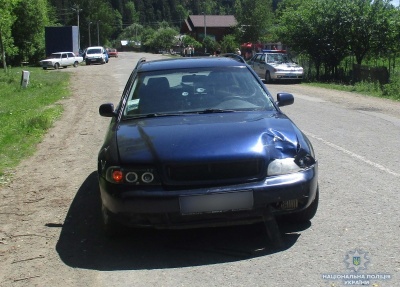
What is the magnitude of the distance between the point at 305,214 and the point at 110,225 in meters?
1.70

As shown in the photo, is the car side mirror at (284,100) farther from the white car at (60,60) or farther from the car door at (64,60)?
the car door at (64,60)

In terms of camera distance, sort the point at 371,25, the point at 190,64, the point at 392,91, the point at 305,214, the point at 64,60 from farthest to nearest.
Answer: the point at 64,60 < the point at 371,25 < the point at 392,91 < the point at 190,64 < the point at 305,214

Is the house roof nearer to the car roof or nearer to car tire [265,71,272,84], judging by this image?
car tire [265,71,272,84]

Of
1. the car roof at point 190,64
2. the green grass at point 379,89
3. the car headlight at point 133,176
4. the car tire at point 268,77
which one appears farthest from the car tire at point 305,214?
the car tire at point 268,77

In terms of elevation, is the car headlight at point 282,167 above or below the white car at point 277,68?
above

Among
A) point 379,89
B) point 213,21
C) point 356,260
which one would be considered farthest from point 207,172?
point 213,21

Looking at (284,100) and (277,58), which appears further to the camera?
(277,58)

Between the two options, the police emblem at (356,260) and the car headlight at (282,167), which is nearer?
the police emblem at (356,260)

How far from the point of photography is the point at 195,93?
573cm

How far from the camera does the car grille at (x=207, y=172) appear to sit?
4.23 m

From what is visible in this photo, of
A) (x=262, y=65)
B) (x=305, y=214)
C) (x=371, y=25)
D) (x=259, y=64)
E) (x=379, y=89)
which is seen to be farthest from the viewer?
(x=259, y=64)

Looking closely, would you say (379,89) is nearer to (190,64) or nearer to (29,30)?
(190,64)

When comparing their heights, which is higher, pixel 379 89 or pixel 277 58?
pixel 277 58

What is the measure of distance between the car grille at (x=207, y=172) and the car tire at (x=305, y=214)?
2.68 ft
